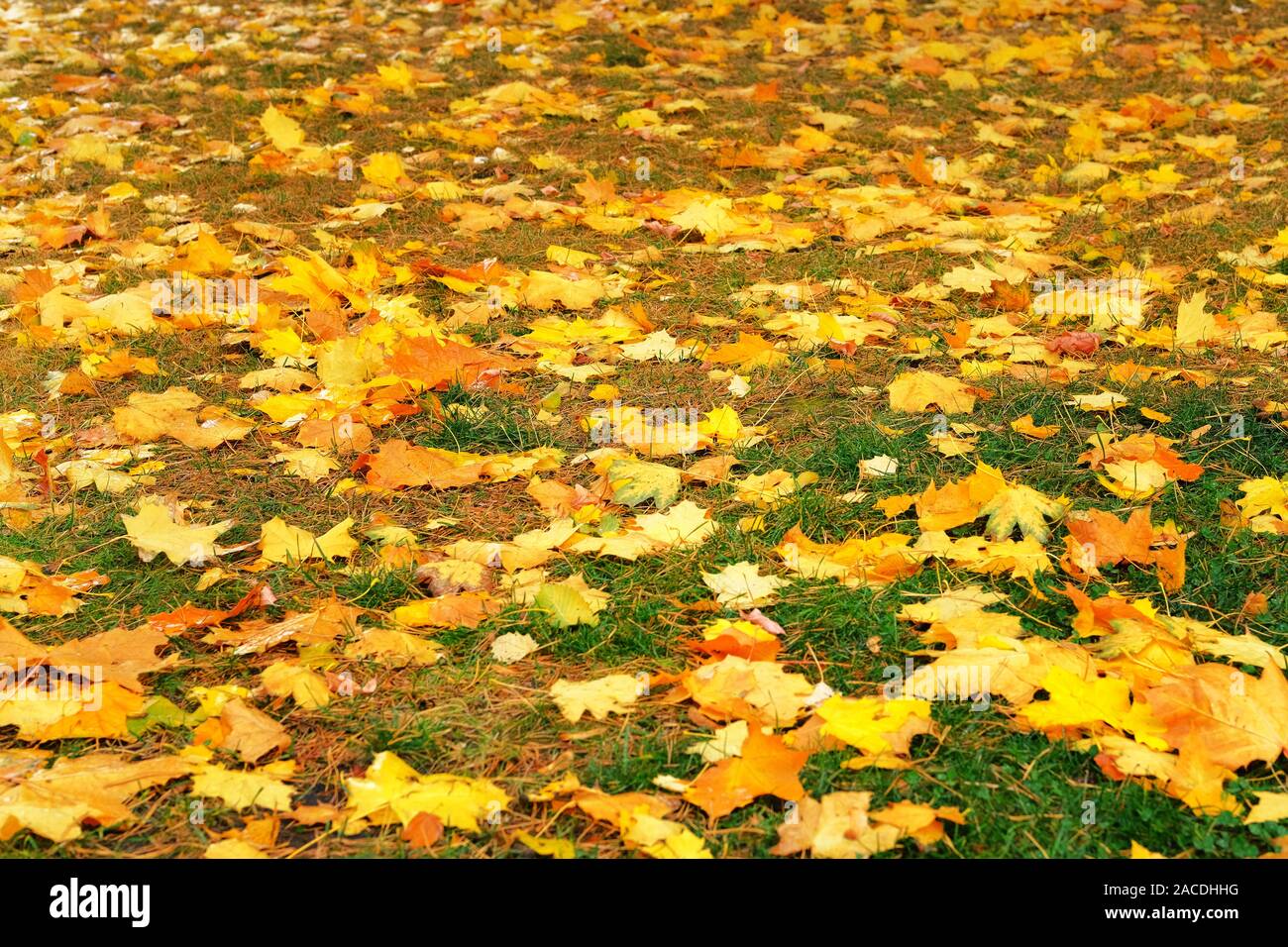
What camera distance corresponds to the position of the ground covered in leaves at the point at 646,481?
7.09 ft

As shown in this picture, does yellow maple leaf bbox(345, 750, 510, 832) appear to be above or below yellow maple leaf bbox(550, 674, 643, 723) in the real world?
above

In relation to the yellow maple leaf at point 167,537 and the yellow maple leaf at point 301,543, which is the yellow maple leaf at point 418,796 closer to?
the yellow maple leaf at point 301,543

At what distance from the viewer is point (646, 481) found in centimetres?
308

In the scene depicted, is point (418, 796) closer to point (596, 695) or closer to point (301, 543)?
point (596, 695)

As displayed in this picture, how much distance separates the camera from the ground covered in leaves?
7.09 ft

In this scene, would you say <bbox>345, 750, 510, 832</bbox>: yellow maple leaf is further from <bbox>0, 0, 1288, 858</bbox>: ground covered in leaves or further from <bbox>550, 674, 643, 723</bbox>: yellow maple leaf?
<bbox>550, 674, 643, 723</bbox>: yellow maple leaf

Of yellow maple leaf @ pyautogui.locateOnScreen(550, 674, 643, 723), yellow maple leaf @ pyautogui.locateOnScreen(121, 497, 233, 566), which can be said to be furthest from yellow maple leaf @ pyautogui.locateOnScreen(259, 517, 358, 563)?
yellow maple leaf @ pyautogui.locateOnScreen(550, 674, 643, 723)

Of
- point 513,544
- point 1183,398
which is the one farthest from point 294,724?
point 1183,398

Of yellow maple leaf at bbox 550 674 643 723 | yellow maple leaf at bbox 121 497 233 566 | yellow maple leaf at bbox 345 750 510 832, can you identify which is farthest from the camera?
yellow maple leaf at bbox 121 497 233 566

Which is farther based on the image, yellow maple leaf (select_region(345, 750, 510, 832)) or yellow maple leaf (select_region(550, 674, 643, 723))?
yellow maple leaf (select_region(550, 674, 643, 723))

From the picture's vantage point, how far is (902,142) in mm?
5930

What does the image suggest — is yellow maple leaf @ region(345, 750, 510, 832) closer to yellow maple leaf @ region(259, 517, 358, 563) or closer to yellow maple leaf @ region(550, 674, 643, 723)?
yellow maple leaf @ region(550, 674, 643, 723)

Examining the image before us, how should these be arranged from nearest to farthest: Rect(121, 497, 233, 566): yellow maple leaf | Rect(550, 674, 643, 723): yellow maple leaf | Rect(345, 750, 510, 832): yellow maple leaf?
Rect(345, 750, 510, 832): yellow maple leaf → Rect(550, 674, 643, 723): yellow maple leaf → Rect(121, 497, 233, 566): yellow maple leaf

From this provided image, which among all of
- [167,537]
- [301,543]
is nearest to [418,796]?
[301,543]
